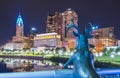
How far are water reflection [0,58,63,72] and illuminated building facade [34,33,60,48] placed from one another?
371mm

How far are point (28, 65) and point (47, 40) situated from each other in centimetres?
58

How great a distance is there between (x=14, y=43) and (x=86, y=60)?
9.58 ft

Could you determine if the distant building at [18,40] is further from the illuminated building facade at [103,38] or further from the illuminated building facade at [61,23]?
the illuminated building facade at [103,38]

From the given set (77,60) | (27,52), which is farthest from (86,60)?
(27,52)

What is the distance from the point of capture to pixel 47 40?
573cm

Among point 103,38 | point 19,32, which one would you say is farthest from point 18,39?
point 103,38

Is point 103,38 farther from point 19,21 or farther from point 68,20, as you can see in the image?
point 19,21

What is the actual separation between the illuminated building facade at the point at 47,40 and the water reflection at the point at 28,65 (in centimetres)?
37

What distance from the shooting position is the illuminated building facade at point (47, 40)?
5599mm

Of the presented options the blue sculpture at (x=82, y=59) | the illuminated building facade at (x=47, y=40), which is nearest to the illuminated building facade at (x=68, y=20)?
the illuminated building facade at (x=47, y=40)

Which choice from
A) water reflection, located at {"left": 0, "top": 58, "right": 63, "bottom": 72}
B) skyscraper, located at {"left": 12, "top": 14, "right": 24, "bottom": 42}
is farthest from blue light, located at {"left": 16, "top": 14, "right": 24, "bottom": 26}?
water reflection, located at {"left": 0, "top": 58, "right": 63, "bottom": 72}

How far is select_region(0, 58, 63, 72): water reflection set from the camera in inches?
224

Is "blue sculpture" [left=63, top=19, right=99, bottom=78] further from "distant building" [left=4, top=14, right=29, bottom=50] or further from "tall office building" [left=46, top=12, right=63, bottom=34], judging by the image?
"tall office building" [left=46, top=12, right=63, bottom=34]

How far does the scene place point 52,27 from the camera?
5.64 m
